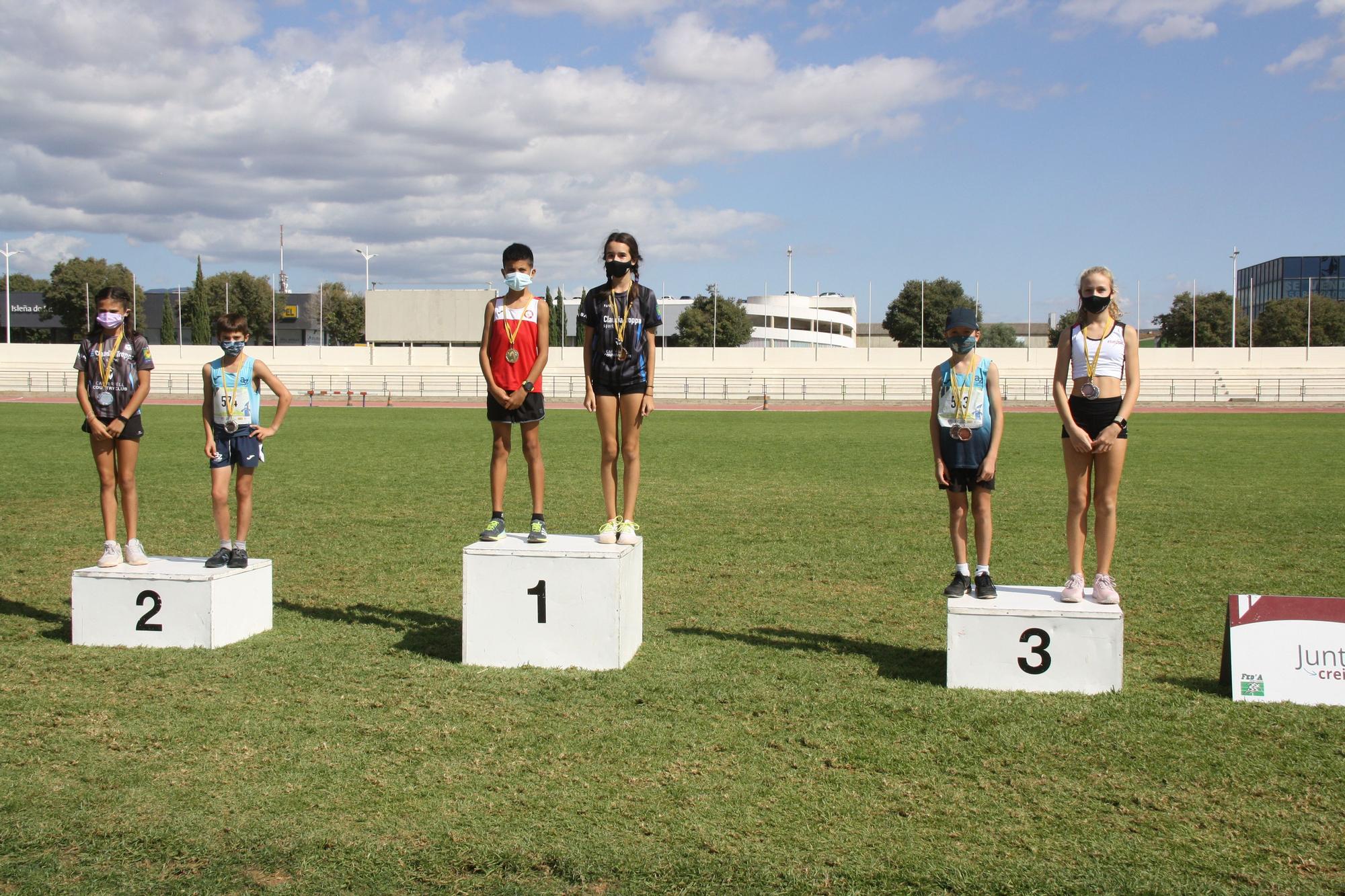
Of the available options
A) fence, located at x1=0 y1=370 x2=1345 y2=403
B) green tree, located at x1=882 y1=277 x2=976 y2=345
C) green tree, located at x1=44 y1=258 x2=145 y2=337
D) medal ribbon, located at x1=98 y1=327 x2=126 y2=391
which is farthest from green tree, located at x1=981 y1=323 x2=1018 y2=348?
medal ribbon, located at x1=98 y1=327 x2=126 y2=391

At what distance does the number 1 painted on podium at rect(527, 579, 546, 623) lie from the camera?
5.83 m

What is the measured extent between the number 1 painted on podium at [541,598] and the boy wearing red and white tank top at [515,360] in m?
0.51

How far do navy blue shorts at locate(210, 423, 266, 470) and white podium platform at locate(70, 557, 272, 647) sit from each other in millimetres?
805

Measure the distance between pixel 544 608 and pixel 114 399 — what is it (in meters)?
3.28

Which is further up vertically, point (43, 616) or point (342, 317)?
point (342, 317)

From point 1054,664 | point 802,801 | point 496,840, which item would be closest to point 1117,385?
point 1054,664

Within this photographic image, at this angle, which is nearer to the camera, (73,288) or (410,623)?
(410,623)

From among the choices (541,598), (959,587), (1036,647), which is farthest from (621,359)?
(1036,647)

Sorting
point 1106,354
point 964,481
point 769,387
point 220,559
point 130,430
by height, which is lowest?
point 220,559

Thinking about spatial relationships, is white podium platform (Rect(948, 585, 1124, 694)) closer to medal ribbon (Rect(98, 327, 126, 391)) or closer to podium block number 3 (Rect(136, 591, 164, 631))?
podium block number 3 (Rect(136, 591, 164, 631))

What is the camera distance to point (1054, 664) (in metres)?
5.35

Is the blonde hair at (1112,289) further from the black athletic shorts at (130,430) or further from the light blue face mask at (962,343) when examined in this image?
the black athletic shorts at (130,430)

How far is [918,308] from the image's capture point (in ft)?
302

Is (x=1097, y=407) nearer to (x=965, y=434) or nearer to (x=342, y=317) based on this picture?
(x=965, y=434)
